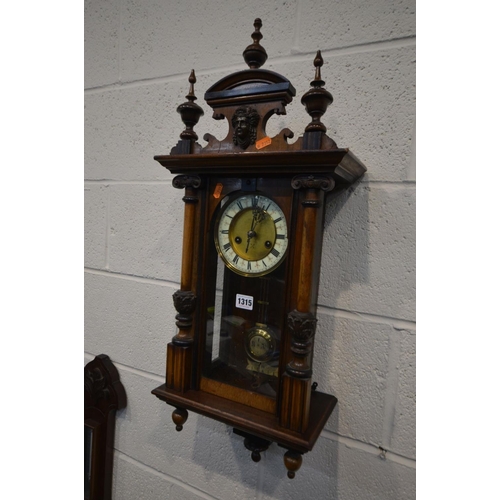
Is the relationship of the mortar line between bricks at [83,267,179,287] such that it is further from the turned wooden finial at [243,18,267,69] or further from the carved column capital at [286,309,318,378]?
the turned wooden finial at [243,18,267,69]

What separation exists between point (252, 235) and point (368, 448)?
48 cm

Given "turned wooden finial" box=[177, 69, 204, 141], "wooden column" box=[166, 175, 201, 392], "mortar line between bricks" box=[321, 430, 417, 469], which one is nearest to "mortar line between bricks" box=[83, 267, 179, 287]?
"wooden column" box=[166, 175, 201, 392]

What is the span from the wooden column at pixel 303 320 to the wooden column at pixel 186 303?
188mm

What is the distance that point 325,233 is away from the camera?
62 cm

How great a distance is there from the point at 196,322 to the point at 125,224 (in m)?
0.42

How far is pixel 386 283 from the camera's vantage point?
580 mm

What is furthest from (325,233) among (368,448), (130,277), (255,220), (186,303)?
(130,277)

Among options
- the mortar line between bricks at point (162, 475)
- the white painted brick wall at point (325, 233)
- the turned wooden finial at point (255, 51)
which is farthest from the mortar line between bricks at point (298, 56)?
the mortar line between bricks at point (162, 475)

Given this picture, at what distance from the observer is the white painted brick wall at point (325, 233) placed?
570mm

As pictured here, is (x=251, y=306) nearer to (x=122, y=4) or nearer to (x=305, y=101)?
(x=305, y=101)

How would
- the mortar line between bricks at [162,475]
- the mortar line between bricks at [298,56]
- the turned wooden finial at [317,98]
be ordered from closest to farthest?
the turned wooden finial at [317,98] → the mortar line between bricks at [298,56] → the mortar line between bricks at [162,475]

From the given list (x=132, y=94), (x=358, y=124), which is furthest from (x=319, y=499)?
(x=132, y=94)

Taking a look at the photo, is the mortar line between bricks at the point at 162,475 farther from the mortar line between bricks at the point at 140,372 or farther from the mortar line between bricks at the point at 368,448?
the mortar line between bricks at the point at 368,448

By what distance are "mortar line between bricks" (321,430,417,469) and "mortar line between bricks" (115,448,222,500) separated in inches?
14.5
